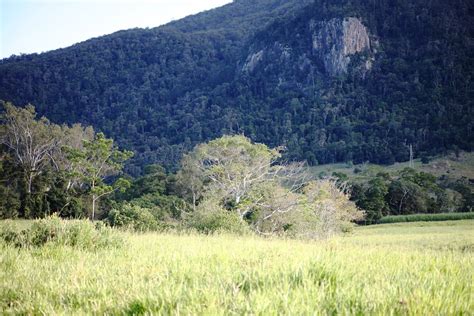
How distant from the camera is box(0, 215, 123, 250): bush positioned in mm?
8305

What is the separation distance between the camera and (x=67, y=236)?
28.0 feet

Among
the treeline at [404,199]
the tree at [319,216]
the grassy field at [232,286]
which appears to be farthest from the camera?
the treeline at [404,199]

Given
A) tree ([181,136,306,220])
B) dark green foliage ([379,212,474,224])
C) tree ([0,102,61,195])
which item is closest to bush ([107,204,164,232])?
tree ([181,136,306,220])

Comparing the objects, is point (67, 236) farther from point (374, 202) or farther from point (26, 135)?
point (374, 202)

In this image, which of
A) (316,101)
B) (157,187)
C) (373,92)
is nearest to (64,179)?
(157,187)

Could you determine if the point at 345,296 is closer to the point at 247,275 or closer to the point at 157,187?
the point at 247,275

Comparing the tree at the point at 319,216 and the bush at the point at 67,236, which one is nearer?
the bush at the point at 67,236

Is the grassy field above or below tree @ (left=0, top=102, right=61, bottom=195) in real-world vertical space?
above

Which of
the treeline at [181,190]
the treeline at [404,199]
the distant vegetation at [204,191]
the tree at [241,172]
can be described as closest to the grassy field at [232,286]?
the distant vegetation at [204,191]

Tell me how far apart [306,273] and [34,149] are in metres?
68.8

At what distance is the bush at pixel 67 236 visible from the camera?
830cm

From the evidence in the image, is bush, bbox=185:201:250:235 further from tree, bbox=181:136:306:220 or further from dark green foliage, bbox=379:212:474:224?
dark green foliage, bbox=379:212:474:224

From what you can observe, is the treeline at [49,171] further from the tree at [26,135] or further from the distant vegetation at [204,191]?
the distant vegetation at [204,191]

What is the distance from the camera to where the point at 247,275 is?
14.3ft
